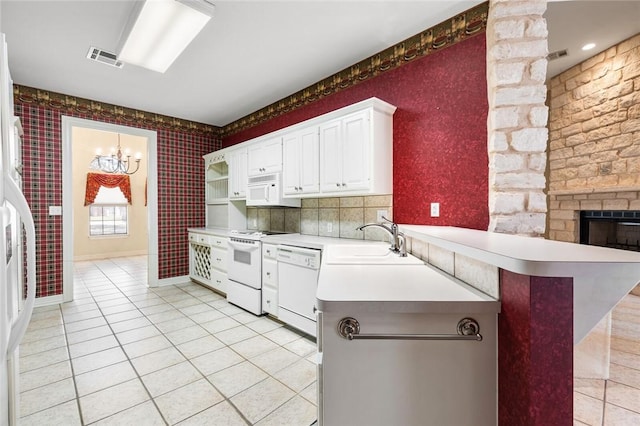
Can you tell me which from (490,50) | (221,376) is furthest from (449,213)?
(221,376)

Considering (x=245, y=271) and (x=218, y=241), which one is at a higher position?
(x=218, y=241)

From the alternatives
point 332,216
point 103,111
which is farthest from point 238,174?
point 103,111

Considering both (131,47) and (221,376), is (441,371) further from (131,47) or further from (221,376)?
(131,47)

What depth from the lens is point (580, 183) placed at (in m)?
3.34

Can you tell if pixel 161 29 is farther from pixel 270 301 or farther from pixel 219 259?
pixel 219 259

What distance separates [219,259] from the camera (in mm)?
3961

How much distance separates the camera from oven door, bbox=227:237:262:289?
3.20m

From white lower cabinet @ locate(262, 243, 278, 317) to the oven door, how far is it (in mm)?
81

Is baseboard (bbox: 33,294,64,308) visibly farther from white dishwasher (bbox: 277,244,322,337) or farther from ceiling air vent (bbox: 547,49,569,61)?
ceiling air vent (bbox: 547,49,569,61)

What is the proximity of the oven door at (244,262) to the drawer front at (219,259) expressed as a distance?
0.22 metres

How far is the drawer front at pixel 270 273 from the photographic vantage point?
2.98 m

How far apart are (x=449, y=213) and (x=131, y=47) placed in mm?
2968

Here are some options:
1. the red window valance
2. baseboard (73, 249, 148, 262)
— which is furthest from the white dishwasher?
the red window valance

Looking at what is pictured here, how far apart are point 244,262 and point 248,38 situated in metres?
2.31
